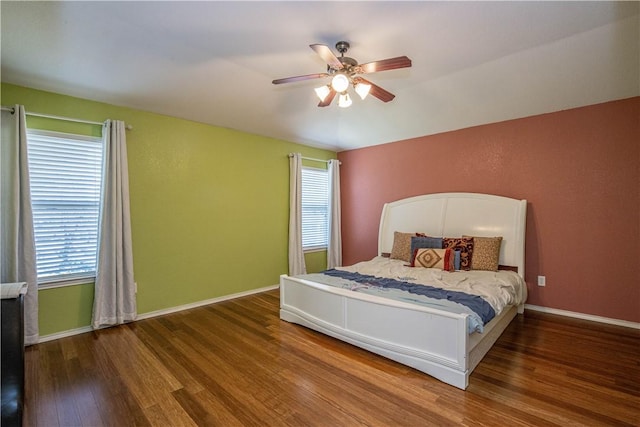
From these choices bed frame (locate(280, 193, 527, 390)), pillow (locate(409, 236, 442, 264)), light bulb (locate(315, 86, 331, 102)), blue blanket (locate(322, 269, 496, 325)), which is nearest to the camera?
bed frame (locate(280, 193, 527, 390))

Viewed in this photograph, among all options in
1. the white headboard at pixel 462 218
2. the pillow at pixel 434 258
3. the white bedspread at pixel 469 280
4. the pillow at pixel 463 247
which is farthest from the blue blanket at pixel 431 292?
the white headboard at pixel 462 218

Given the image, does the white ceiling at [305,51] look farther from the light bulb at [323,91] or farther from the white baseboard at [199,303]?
Answer: the white baseboard at [199,303]

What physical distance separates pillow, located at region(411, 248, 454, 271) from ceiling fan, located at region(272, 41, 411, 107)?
81.1 inches

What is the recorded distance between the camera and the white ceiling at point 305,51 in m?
2.24

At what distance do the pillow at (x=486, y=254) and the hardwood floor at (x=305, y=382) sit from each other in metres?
0.80

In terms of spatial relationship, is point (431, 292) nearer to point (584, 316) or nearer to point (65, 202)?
point (584, 316)

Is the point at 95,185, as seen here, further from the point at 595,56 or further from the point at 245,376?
the point at 595,56

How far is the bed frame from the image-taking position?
2234mm

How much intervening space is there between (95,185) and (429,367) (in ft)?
12.2

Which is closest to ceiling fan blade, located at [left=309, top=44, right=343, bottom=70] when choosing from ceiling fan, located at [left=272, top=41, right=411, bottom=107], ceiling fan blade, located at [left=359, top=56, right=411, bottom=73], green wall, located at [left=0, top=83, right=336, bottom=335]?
ceiling fan, located at [left=272, top=41, right=411, bottom=107]

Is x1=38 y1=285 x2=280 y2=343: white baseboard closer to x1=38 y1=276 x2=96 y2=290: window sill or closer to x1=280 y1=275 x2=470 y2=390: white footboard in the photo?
x1=38 y1=276 x2=96 y2=290: window sill

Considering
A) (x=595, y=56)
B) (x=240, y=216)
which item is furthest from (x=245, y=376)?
(x=595, y=56)


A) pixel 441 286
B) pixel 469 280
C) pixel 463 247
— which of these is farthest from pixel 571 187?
pixel 441 286

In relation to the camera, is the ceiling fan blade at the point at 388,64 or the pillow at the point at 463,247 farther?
the pillow at the point at 463,247
